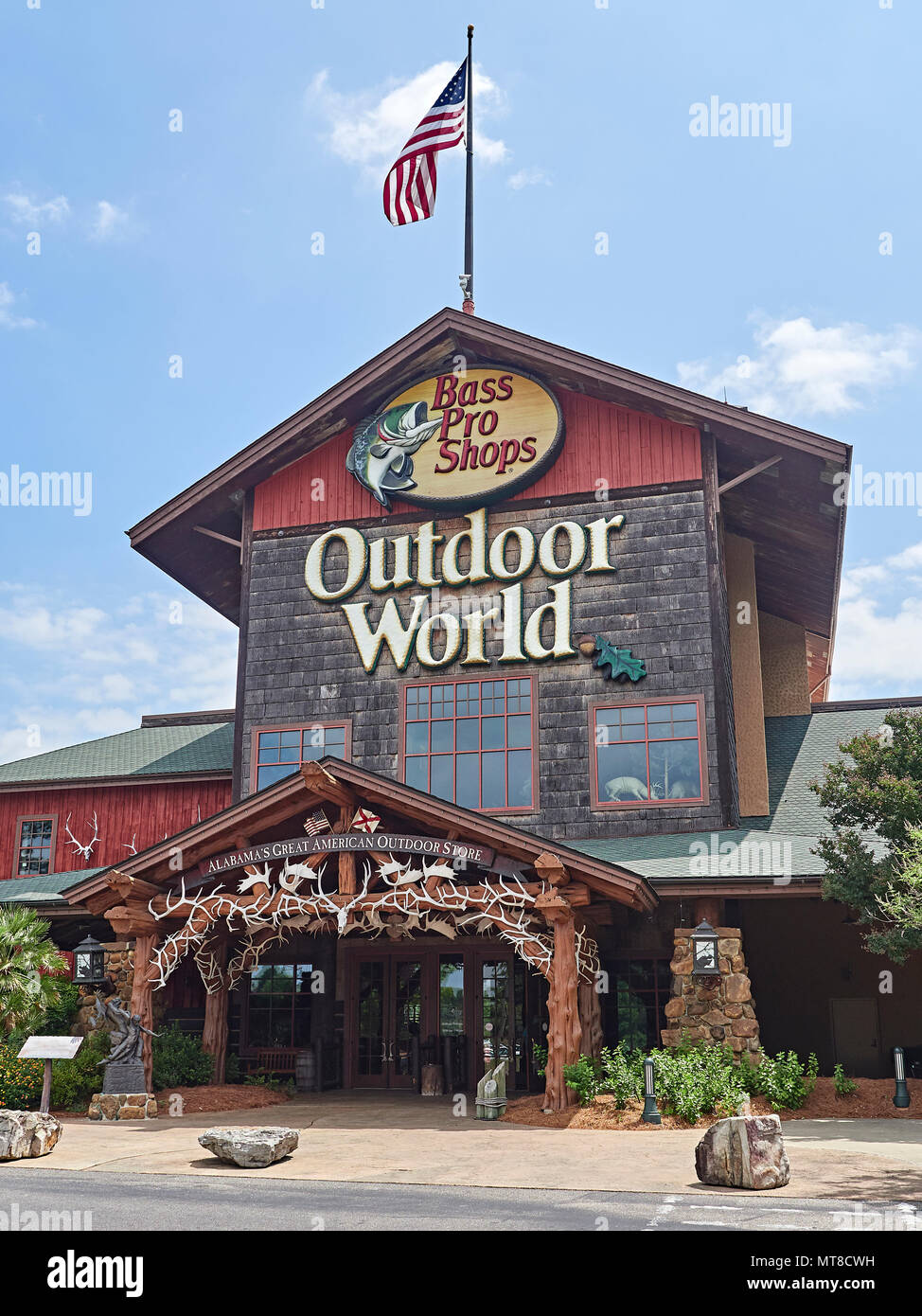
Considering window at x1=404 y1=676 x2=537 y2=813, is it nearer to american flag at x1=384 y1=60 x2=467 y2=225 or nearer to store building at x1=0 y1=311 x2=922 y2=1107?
store building at x1=0 y1=311 x2=922 y2=1107

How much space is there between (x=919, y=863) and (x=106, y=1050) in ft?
41.2

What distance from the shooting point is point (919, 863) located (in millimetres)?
14547

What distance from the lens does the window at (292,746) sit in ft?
77.3

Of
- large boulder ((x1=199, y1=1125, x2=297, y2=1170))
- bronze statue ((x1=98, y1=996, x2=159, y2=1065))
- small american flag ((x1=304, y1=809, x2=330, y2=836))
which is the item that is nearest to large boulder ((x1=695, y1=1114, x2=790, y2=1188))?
large boulder ((x1=199, y1=1125, x2=297, y2=1170))

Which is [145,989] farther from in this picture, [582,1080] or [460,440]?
[460,440]

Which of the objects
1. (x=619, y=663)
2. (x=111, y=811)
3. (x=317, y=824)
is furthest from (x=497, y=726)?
(x=111, y=811)

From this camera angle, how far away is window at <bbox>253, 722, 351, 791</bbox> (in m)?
23.5

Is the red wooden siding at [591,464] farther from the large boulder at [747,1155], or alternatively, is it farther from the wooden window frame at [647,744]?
the large boulder at [747,1155]

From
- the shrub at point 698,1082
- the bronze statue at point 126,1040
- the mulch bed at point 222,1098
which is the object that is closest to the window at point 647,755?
the shrub at point 698,1082

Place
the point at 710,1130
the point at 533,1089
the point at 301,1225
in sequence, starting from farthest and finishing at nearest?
the point at 533,1089 → the point at 710,1130 → the point at 301,1225

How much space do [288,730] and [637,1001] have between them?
27.3 feet

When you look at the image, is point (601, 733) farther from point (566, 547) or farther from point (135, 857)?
point (135, 857)

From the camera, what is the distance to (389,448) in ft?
81.0
